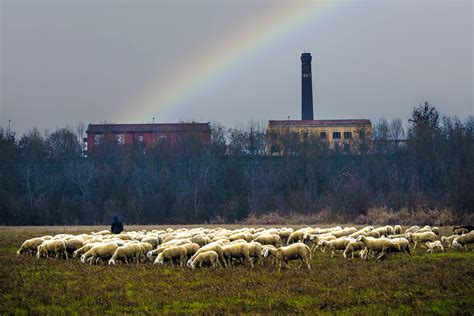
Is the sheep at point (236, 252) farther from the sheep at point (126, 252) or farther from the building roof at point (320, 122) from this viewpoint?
the building roof at point (320, 122)

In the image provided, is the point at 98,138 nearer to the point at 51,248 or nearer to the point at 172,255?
the point at 51,248

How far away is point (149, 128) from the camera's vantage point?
9619 centimetres

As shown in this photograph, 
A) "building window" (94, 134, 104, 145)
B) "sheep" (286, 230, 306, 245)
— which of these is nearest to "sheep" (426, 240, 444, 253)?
"sheep" (286, 230, 306, 245)

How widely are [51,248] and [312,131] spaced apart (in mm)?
68877

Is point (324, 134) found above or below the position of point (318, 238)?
above

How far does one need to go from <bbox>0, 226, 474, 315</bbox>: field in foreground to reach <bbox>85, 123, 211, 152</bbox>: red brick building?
195ft

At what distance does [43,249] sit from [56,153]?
5709cm

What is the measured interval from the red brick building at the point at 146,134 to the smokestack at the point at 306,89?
57.9ft

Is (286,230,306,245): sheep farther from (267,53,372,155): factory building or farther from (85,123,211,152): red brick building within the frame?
(85,123,211,152): red brick building

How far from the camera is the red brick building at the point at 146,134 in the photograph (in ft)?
274

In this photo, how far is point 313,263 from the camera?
76.8 ft

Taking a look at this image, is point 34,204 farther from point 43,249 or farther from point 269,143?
point 43,249

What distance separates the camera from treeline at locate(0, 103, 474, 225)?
217 ft

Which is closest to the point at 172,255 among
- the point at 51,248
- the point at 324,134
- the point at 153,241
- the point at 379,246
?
the point at 153,241
